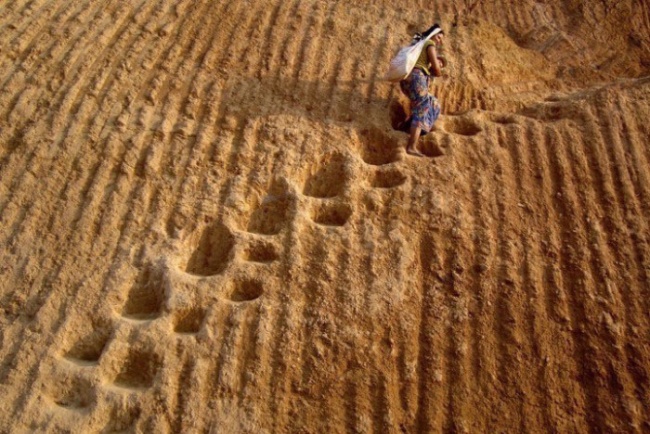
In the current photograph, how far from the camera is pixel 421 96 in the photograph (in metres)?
3.99

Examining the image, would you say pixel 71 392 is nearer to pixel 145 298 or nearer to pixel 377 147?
pixel 145 298

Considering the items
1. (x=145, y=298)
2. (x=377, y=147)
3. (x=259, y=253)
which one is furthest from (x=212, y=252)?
(x=377, y=147)

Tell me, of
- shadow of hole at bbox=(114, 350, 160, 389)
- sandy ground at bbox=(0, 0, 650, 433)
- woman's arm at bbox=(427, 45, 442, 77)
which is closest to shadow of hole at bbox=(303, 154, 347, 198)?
sandy ground at bbox=(0, 0, 650, 433)

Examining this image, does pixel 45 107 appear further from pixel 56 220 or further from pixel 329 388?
pixel 329 388

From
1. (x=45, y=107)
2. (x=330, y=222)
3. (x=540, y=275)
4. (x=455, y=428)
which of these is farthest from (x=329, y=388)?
(x=45, y=107)

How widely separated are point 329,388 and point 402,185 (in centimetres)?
136

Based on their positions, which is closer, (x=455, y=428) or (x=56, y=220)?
(x=455, y=428)

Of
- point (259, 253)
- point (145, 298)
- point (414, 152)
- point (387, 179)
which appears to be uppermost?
point (414, 152)

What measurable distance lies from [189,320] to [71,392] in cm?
66

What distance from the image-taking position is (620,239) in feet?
11.3

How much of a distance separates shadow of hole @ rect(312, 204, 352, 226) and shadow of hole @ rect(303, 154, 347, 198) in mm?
135

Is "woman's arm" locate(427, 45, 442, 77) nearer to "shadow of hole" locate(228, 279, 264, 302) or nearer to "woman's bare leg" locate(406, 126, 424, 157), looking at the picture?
"woman's bare leg" locate(406, 126, 424, 157)

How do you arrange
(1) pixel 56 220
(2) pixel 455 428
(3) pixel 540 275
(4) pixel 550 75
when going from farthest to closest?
(4) pixel 550 75
(1) pixel 56 220
(3) pixel 540 275
(2) pixel 455 428

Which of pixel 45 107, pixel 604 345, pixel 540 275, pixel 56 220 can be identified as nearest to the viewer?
pixel 604 345
